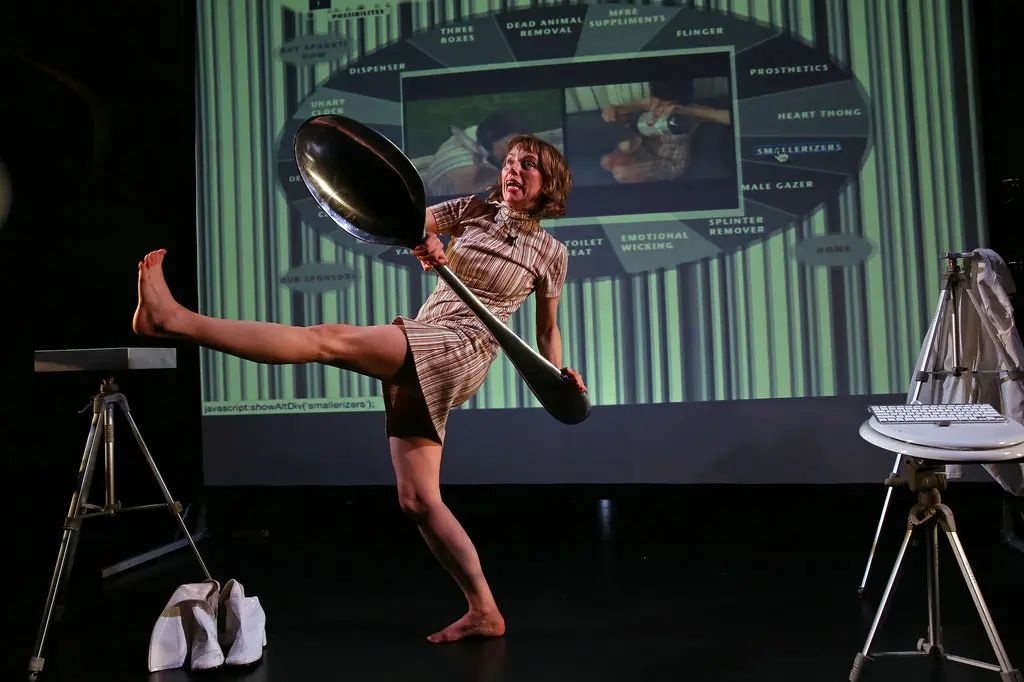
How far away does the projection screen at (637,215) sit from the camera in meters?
3.71

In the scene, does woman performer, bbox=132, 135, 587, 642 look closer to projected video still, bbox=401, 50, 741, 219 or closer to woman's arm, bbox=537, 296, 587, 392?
woman's arm, bbox=537, 296, 587, 392

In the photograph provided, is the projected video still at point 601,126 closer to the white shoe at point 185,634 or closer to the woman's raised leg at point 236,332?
the woman's raised leg at point 236,332

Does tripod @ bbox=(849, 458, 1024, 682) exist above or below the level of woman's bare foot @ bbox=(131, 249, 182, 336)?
below

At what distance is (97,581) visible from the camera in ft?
10.9

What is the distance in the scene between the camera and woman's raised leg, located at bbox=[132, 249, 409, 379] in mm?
1897

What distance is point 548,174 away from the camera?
8.13 ft

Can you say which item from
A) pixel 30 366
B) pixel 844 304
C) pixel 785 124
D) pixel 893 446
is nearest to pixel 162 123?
pixel 30 366

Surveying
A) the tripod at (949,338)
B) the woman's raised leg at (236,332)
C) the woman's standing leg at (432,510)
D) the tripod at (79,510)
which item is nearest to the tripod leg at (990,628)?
the tripod at (949,338)

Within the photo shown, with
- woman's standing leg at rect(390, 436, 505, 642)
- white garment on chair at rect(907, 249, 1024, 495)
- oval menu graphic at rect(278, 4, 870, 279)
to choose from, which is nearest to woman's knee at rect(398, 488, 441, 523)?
woman's standing leg at rect(390, 436, 505, 642)

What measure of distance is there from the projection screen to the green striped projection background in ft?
0.03

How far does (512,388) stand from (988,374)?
78.7 inches

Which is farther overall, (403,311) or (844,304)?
(403,311)

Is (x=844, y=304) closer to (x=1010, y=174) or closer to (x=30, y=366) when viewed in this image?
(x=1010, y=174)

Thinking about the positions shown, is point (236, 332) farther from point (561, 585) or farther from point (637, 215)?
point (637, 215)
